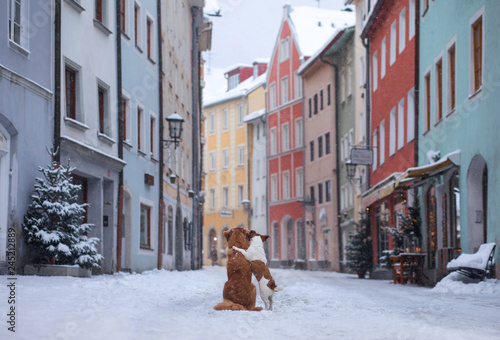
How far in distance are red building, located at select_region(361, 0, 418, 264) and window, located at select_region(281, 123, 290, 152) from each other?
79.5 feet

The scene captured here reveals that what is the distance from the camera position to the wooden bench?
1728 centimetres

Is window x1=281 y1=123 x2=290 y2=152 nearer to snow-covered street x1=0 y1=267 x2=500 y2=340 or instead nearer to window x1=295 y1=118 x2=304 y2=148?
window x1=295 y1=118 x2=304 y2=148

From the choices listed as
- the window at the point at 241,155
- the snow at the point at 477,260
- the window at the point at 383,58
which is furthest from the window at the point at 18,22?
the window at the point at 241,155

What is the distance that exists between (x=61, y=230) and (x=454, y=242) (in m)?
10.4

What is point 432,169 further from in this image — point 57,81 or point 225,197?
point 225,197

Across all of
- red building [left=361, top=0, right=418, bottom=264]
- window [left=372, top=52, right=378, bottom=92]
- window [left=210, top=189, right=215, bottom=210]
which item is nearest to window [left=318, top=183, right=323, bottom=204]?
red building [left=361, top=0, right=418, bottom=264]

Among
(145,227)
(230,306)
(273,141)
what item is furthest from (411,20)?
(273,141)

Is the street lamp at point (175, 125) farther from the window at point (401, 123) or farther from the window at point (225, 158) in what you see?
the window at point (225, 158)

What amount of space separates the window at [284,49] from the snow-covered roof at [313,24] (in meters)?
1.52

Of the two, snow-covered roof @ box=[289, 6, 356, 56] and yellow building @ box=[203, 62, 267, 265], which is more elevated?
snow-covered roof @ box=[289, 6, 356, 56]

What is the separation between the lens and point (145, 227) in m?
28.0

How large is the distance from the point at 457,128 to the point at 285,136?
132 feet

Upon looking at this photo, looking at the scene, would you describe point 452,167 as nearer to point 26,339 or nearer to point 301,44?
point 26,339

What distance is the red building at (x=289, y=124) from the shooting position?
5853 centimetres
